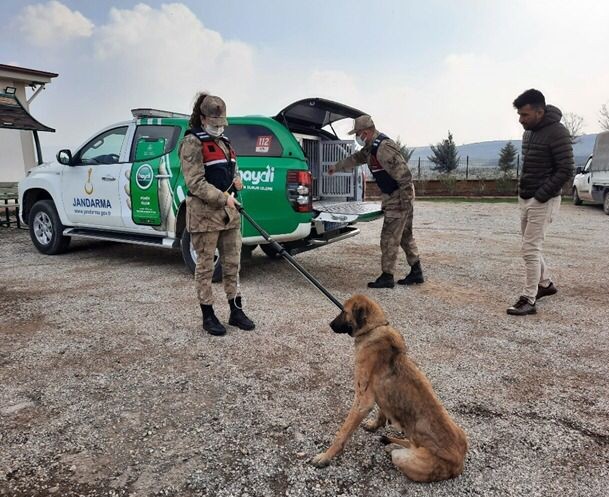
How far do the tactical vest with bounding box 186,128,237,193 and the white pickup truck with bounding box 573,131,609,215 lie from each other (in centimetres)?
1344

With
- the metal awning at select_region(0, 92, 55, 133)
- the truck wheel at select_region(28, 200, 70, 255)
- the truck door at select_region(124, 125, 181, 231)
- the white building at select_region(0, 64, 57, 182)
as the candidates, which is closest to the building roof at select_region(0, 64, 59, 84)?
Answer: the white building at select_region(0, 64, 57, 182)

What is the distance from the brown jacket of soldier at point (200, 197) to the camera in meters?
3.68

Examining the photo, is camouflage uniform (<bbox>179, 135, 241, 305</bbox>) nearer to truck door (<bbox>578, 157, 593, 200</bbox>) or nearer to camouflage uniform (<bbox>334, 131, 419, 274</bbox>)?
camouflage uniform (<bbox>334, 131, 419, 274</bbox>)

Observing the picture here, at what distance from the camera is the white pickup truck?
46.2ft

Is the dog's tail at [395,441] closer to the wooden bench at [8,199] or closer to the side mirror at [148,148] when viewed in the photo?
the side mirror at [148,148]

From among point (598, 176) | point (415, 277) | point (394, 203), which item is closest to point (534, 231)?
point (394, 203)

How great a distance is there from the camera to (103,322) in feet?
14.1

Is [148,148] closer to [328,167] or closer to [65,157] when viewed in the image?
[65,157]

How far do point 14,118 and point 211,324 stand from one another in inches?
385

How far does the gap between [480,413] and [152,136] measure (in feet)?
16.5

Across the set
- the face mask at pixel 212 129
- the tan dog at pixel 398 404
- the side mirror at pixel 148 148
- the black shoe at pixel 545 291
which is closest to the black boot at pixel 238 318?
the face mask at pixel 212 129

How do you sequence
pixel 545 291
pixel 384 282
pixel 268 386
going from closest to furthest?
pixel 268 386, pixel 545 291, pixel 384 282

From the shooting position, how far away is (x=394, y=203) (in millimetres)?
5379

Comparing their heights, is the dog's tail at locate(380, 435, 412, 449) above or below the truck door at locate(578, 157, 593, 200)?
below
